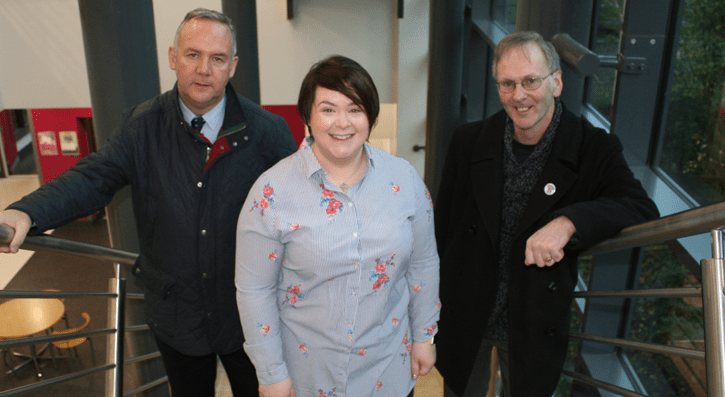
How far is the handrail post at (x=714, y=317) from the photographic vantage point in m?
1.27

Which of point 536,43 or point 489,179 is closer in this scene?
point 536,43

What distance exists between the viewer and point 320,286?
1.58 metres

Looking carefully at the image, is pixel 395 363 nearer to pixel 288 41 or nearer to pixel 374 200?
pixel 374 200

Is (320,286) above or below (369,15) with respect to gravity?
below

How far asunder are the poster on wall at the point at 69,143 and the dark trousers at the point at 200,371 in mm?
10107

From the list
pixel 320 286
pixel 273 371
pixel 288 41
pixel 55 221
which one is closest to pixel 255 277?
pixel 320 286

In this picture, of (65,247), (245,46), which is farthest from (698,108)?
(245,46)

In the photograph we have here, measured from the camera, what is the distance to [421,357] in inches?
70.2

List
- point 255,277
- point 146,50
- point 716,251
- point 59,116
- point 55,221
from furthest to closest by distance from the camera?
point 59,116 → point 146,50 → point 55,221 → point 255,277 → point 716,251

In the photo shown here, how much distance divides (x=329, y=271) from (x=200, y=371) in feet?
2.73

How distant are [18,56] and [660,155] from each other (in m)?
8.48

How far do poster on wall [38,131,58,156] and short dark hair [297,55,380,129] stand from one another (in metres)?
11.0

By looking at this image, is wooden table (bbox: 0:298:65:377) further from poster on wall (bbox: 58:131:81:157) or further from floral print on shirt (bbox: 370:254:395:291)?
floral print on shirt (bbox: 370:254:395:291)

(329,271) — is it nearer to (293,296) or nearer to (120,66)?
(293,296)
